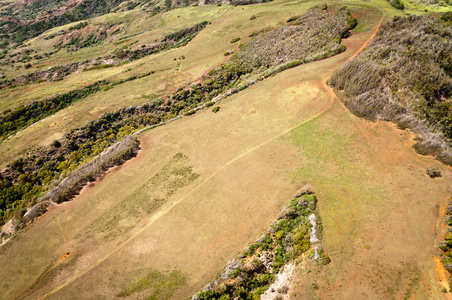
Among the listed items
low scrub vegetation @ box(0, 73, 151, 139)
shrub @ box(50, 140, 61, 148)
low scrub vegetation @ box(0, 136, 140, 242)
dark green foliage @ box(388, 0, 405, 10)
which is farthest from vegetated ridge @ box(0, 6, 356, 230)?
dark green foliage @ box(388, 0, 405, 10)

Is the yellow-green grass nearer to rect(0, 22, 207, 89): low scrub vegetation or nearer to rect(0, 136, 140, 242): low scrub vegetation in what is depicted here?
rect(0, 136, 140, 242): low scrub vegetation

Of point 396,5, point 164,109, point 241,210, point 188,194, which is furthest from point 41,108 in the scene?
point 396,5

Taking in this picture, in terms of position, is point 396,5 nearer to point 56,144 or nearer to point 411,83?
point 411,83

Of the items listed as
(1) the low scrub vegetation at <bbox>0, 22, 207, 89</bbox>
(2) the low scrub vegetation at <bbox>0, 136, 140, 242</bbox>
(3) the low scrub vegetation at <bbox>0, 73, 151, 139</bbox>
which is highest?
(1) the low scrub vegetation at <bbox>0, 22, 207, 89</bbox>

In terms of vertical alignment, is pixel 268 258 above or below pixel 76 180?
below

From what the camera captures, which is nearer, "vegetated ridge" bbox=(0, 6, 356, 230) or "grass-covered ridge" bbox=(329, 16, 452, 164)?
"grass-covered ridge" bbox=(329, 16, 452, 164)

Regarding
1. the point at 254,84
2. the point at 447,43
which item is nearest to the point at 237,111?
the point at 254,84

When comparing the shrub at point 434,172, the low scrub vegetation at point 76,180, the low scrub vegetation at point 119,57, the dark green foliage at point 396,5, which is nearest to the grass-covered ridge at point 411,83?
Answer: the shrub at point 434,172
